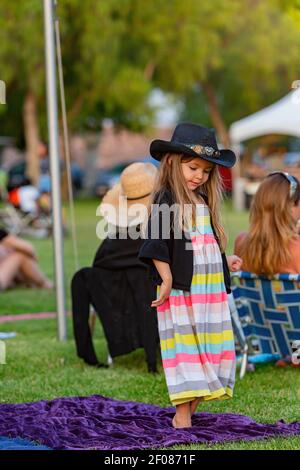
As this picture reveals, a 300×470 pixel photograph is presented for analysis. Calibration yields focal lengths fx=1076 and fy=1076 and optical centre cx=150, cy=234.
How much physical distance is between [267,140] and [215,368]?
1785 inches

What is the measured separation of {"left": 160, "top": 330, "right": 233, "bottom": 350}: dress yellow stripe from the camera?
5.20 meters

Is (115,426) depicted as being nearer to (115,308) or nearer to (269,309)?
(269,309)

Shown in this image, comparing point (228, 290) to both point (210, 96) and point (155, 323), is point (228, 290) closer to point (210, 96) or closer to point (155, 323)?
point (155, 323)

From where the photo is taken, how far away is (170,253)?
5.21 m

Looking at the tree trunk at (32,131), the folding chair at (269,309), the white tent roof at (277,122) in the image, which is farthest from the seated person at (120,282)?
the tree trunk at (32,131)

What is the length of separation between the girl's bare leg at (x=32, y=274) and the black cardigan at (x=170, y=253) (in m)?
6.93

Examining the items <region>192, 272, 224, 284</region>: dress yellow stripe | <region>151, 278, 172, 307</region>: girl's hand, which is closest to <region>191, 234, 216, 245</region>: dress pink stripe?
<region>192, 272, 224, 284</region>: dress yellow stripe

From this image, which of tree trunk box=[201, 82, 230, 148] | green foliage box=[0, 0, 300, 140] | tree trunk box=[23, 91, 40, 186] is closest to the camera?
green foliage box=[0, 0, 300, 140]

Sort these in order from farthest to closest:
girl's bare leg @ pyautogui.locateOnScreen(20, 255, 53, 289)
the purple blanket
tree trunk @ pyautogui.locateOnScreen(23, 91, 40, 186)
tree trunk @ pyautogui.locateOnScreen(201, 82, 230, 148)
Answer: tree trunk @ pyautogui.locateOnScreen(201, 82, 230, 148), tree trunk @ pyautogui.locateOnScreen(23, 91, 40, 186), girl's bare leg @ pyautogui.locateOnScreen(20, 255, 53, 289), the purple blanket

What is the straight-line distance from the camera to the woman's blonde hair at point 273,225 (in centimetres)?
674

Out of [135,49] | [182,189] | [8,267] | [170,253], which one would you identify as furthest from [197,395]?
[135,49]

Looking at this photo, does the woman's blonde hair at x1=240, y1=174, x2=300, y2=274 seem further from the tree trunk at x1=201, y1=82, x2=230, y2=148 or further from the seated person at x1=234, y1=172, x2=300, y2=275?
the tree trunk at x1=201, y1=82, x2=230, y2=148

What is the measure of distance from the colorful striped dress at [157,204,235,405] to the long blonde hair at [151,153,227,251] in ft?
0.26
